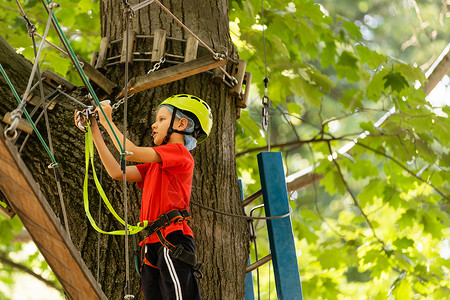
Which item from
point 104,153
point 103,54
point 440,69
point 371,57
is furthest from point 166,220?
point 440,69

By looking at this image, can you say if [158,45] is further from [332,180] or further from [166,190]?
[332,180]

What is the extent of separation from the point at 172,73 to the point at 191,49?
0.27 m

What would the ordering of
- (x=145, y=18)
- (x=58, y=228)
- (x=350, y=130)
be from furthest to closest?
(x=350, y=130) → (x=145, y=18) → (x=58, y=228)

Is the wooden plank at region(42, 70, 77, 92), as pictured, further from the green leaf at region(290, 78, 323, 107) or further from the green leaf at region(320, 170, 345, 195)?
the green leaf at region(320, 170, 345, 195)

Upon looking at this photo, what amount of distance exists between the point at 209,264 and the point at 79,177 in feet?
2.46

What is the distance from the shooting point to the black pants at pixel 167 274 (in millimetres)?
2195

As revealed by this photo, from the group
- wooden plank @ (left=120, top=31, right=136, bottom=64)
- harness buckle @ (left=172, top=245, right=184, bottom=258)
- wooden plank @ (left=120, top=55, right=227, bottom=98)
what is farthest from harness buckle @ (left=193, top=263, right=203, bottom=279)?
wooden plank @ (left=120, top=31, right=136, bottom=64)

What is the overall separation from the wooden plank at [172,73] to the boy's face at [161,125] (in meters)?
0.18

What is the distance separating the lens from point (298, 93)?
4.73 meters

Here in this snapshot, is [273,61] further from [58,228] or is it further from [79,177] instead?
[58,228]

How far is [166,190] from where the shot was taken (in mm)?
2340

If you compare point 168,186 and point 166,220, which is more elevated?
point 168,186

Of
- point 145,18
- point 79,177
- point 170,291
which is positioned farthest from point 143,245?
point 145,18

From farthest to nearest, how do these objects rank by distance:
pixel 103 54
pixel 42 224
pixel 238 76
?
pixel 238 76 → pixel 103 54 → pixel 42 224
